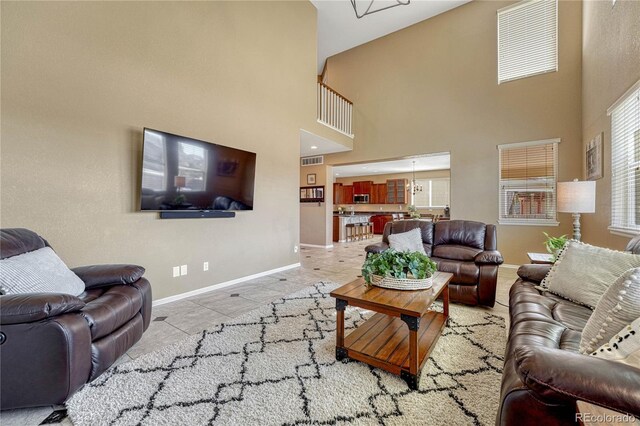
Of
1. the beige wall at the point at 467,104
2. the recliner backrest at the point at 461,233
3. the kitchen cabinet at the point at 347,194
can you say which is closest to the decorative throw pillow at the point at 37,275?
the recliner backrest at the point at 461,233

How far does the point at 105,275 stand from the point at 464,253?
351cm

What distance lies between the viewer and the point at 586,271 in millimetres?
1805

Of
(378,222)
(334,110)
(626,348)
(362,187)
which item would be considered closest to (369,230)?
(378,222)

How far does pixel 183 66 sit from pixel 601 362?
4.10m

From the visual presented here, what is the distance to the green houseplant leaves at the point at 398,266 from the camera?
198 centimetres

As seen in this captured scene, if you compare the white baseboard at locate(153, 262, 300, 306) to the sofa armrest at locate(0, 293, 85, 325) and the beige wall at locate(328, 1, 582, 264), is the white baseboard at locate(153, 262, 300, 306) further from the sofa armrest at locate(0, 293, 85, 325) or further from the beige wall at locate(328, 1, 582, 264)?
the beige wall at locate(328, 1, 582, 264)

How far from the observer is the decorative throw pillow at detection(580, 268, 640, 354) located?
3.31ft

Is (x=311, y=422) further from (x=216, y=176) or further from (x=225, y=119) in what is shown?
(x=225, y=119)

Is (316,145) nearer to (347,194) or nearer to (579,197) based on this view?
(579,197)

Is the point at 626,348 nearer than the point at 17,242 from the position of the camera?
Yes

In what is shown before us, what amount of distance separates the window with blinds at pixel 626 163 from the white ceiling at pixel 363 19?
13.0 ft

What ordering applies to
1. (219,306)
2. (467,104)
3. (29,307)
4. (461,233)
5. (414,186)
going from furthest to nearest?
1. (414,186)
2. (467,104)
3. (461,233)
4. (219,306)
5. (29,307)

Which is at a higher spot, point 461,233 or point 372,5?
→ point 372,5

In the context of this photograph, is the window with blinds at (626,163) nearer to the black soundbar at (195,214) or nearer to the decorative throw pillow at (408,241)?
the decorative throw pillow at (408,241)
